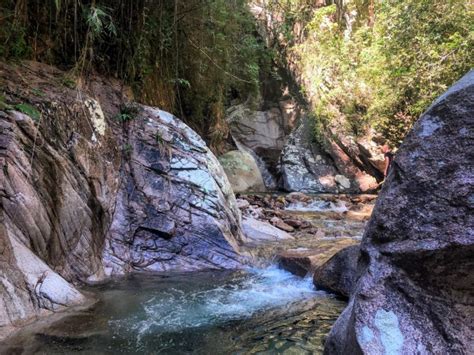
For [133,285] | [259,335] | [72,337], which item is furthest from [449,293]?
[133,285]

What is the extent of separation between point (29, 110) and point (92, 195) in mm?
1156

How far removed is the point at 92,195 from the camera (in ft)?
15.3

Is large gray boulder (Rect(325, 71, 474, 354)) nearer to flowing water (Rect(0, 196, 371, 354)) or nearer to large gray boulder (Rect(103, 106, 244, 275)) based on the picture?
flowing water (Rect(0, 196, 371, 354))

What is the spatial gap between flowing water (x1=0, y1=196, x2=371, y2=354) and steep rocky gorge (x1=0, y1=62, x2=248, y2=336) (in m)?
0.28

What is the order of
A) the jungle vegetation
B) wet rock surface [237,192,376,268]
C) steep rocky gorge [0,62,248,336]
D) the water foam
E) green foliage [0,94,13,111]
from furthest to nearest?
1. the jungle vegetation
2. wet rock surface [237,192,376,268]
3. green foliage [0,94,13,111]
4. steep rocky gorge [0,62,248,336]
5. the water foam

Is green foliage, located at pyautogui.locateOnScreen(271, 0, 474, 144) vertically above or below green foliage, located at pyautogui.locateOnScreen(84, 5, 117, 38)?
above

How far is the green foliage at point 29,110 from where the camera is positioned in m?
4.05

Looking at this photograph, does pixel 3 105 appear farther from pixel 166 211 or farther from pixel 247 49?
pixel 247 49

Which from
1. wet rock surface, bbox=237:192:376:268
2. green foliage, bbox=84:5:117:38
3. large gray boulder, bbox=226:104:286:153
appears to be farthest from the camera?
large gray boulder, bbox=226:104:286:153

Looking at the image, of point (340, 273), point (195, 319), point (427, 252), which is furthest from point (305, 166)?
point (427, 252)

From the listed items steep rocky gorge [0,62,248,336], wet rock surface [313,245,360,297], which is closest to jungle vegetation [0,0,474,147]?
steep rocky gorge [0,62,248,336]

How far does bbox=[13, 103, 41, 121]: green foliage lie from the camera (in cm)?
405

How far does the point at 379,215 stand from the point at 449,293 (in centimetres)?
51

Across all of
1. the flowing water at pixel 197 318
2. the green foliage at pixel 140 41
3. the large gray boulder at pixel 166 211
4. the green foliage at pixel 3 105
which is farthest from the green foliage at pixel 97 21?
the flowing water at pixel 197 318
